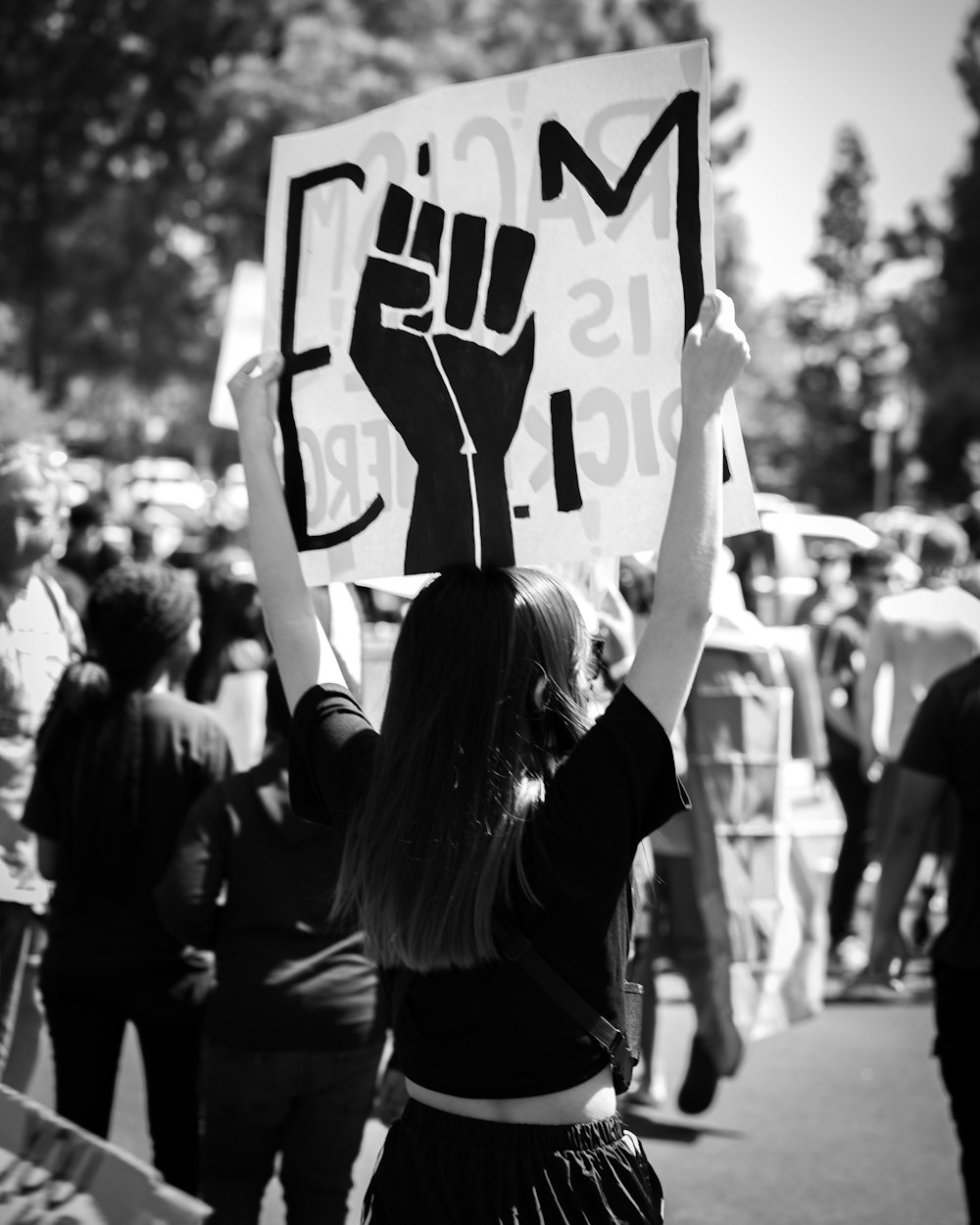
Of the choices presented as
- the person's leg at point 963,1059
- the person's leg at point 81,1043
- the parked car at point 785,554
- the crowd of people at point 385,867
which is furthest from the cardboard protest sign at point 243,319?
the person's leg at point 963,1059

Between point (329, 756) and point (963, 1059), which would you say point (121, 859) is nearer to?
point (329, 756)

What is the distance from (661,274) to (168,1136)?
2327 millimetres

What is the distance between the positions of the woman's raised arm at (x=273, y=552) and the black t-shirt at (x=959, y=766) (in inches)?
67.1

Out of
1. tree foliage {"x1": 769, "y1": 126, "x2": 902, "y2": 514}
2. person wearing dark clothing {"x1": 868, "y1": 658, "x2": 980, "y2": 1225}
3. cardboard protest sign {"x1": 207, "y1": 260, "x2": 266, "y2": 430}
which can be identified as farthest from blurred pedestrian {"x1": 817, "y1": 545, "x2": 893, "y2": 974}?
tree foliage {"x1": 769, "y1": 126, "x2": 902, "y2": 514}

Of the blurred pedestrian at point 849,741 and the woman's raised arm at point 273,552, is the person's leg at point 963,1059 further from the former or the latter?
the blurred pedestrian at point 849,741

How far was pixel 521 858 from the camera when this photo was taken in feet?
5.90

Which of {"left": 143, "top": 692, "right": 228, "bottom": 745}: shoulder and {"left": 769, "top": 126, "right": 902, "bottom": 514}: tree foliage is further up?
{"left": 769, "top": 126, "right": 902, "bottom": 514}: tree foliage

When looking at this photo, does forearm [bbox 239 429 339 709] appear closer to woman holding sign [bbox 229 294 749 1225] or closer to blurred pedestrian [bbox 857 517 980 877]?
woman holding sign [bbox 229 294 749 1225]

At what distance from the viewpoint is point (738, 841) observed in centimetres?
470

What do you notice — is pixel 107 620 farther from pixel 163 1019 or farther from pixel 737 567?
pixel 737 567

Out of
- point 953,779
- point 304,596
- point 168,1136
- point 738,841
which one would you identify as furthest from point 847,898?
point 304,596

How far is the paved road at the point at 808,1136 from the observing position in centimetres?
418

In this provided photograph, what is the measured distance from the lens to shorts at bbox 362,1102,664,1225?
179cm

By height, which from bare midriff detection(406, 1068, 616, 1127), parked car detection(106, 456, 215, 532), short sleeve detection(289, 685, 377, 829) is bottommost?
bare midriff detection(406, 1068, 616, 1127)
